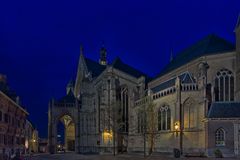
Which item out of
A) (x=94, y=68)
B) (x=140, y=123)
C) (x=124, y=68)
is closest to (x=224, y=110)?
(x=140, y=123)

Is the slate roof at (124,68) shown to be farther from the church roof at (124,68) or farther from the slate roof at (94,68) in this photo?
the slate roof at (94,68)

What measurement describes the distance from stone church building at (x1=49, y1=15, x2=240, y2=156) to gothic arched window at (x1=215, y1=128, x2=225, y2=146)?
0.44ft

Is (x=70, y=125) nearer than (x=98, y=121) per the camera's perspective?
No

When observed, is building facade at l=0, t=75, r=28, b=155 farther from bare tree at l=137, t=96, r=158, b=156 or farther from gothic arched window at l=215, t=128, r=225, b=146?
gothic arched window at l=215, t=128, r=225, b=146

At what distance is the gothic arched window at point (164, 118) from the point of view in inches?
2944

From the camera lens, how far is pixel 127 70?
342ft

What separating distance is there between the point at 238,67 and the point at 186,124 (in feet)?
39.5

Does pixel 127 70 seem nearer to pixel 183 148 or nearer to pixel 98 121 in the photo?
pixel 98 121

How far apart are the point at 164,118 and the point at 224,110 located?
654 inches

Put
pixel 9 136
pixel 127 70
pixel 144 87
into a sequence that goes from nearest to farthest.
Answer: pixel 9 136 < pixel 144 87 < pixel 127 70

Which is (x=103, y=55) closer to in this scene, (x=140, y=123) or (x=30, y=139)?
(x=30, y=139)

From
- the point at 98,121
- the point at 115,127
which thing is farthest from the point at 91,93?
the point at 115,127

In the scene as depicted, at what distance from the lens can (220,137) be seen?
59.3 m

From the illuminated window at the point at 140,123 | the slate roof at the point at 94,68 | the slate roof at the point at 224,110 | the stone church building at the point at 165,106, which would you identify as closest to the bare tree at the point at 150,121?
the stone church building at the point at 165,106
